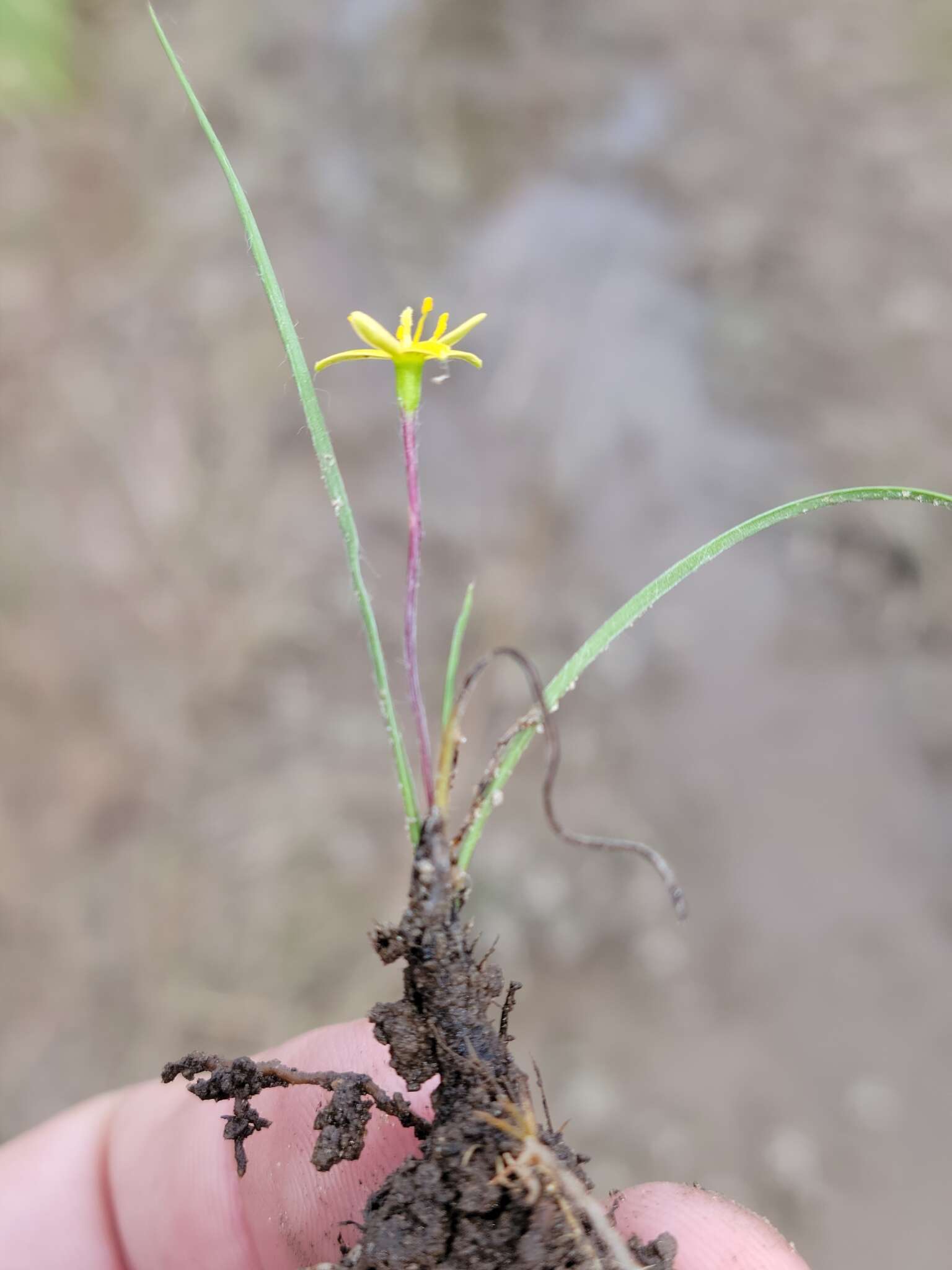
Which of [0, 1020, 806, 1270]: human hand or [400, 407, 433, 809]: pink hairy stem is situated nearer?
[400, 407, 433, 809]: pink hairy stem

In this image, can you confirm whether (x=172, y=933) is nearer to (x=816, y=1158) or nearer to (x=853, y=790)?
(x=816, y=1158)

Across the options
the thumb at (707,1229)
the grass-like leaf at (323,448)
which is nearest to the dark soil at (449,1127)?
the grass-like leaf at (323,448)

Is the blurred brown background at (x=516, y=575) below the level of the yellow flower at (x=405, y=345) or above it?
above

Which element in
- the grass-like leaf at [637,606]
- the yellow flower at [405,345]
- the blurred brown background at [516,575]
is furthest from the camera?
the blurred brown background at [516,575]

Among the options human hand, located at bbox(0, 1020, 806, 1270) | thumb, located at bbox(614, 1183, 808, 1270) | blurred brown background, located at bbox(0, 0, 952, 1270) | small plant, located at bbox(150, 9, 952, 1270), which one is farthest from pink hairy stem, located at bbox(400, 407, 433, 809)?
blurred brown background, located at bbox(0, 0, 952, 1270)

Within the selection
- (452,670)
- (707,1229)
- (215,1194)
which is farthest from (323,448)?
(215,1194)

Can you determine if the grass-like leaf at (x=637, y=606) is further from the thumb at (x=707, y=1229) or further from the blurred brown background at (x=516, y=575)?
the blurred brown background at (x=516, y=575)

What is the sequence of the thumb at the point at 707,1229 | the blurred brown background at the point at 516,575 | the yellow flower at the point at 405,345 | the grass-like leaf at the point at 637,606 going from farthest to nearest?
the blurred brown background at the point at 516,575, the thumb at the point at 707,1229, the grass-like leaf at the point at 637,606, the yellow flower at the point at 405,345

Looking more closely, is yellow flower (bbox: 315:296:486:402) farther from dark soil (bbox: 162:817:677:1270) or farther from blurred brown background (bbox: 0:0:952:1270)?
blurred brown background (bbox: 0:0:952:1270)
